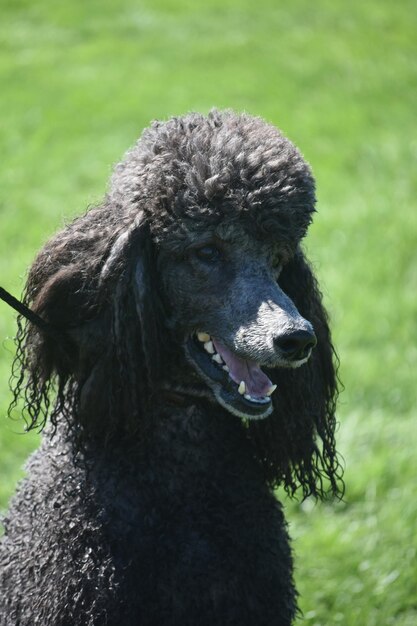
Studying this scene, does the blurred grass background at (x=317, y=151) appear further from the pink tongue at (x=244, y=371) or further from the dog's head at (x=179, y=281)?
the pink tongue at (x=244, y=371)

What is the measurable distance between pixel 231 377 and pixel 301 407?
43 cm

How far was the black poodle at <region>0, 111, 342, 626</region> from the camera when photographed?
2762 mm

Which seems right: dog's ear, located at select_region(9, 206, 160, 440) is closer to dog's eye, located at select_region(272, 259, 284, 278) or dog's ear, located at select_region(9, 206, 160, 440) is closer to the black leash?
the black leash

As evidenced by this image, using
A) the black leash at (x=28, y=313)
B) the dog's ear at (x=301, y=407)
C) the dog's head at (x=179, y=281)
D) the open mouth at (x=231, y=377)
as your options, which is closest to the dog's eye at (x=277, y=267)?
the dog's head at (x=179, y=281)

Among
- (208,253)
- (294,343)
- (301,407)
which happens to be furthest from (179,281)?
(301,407)

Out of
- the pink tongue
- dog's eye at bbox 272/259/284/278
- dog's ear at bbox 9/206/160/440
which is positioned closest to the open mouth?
the pink tongue

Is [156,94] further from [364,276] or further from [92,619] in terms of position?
[92,619]

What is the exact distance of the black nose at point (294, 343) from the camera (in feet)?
8.64

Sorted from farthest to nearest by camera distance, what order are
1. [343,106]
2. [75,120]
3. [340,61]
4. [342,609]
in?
[340,61]
[343,106]
[75,120]
[342,609]

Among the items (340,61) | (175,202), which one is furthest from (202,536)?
(340,61)

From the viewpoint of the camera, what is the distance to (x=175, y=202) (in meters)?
2.73

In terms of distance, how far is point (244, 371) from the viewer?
2.87 m

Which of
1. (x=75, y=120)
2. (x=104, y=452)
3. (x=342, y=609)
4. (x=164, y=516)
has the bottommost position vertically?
(x=342, y=609)

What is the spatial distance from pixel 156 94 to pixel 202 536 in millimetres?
7262
